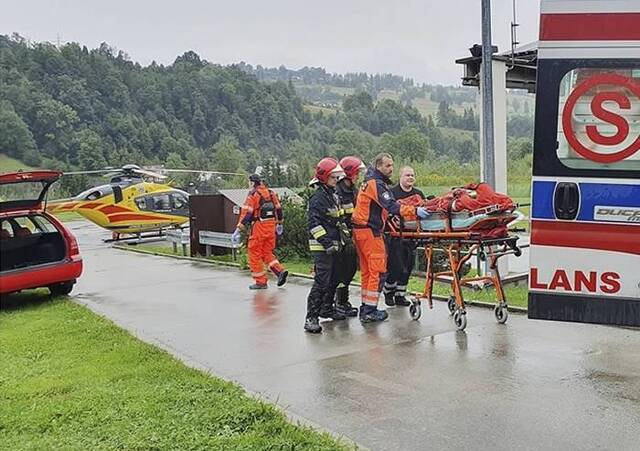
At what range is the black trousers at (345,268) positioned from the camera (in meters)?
8.19

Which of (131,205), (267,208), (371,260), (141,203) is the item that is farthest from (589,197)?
(141,203)

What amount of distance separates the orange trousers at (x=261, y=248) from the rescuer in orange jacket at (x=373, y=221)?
315cm

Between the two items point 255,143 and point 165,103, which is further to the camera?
point 165,103

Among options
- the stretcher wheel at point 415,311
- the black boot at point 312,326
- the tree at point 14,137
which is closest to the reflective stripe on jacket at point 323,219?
the black boot at point 312,326

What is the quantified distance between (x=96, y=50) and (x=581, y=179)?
10402 centimetres

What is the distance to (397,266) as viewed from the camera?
8.93 metres

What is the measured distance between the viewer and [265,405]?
498 centimetres

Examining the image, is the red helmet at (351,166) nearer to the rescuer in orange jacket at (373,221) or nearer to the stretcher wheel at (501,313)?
the rescuer in orange jacket at (373,221)

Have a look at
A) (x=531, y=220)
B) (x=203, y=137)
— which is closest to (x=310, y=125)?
(x=203, y=137)

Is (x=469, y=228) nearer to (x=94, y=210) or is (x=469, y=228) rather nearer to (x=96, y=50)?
(x=94, y=210)

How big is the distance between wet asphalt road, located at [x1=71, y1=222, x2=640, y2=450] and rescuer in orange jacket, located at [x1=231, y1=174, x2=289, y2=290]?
103 cm

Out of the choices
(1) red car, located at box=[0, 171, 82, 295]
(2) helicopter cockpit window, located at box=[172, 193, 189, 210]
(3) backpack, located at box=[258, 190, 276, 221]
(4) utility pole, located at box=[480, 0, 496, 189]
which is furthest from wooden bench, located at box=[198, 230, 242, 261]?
(2) helicopter cockpit window, located at box=[172, 193, 189, 210]

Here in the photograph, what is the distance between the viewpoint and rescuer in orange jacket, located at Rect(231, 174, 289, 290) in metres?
10.7

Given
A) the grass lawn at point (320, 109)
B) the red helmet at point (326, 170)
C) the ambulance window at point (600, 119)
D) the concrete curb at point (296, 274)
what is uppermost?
the grass lawn at point (320, 109)
